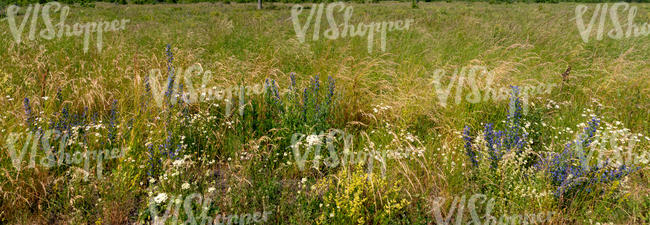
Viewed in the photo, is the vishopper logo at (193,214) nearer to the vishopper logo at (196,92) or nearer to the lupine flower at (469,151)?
the vishopper logo at (196,92)

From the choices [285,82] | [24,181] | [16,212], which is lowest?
[16,212]

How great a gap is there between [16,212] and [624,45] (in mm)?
8926

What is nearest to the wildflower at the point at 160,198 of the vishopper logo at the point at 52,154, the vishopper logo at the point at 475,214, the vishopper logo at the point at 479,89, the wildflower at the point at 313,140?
the vishopper logo at the point at 52,154

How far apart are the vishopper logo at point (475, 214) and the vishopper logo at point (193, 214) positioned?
1135 mm

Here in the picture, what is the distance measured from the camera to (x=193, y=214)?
206 centimetres

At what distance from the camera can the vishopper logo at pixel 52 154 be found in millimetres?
2324

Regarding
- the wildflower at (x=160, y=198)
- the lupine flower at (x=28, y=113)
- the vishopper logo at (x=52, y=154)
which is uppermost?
the lupine flower at (x=28, y=113)

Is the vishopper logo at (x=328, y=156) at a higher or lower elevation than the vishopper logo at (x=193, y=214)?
higher

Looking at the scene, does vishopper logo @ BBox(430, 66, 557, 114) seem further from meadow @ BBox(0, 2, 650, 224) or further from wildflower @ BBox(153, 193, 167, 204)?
wildflower @ BBox(153, 193, 167, 204)

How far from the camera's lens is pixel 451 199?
232cm

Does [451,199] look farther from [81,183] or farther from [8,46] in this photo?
[8,46]

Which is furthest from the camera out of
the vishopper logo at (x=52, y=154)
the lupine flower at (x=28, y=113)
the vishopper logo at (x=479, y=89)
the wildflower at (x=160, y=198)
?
the vishopper logo at (x=479, y=89)

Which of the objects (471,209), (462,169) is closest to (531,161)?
(462,169)

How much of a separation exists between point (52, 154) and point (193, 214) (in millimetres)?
1271
